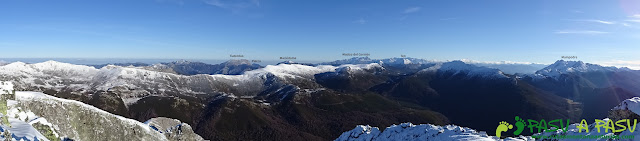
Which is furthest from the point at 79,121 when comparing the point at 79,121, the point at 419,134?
the point at 419,134

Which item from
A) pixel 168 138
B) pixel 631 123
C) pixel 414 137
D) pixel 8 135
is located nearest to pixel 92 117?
pixel 168 138

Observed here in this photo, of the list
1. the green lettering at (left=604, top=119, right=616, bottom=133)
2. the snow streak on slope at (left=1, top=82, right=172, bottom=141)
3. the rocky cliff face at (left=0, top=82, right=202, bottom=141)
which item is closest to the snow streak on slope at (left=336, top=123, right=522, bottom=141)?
the green lettering at (left=604, top=119, right=616, bottom=133)

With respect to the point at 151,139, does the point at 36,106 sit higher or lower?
higher

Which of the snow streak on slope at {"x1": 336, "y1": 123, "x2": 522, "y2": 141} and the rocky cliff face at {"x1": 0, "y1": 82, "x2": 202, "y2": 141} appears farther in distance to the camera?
the rocky cliff face at {"x1": 0, "y1": 82, "x2": 202, "y2": 141}

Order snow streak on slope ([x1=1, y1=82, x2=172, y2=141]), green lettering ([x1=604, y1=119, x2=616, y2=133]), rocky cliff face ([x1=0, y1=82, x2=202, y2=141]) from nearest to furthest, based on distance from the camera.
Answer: green lettering ([x1=604, y1=119, x2=616, y2=133]) → rocky cliff face ([x1=0, y1=82, x2=202, y2=141]) → snow streak on slope ([x1=1, y1=82, x2=172, y2=141])

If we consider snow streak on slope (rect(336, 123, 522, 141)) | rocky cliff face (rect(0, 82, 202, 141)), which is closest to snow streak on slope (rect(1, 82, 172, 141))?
rocky cliff face (rect(0, 82, 202, 141))

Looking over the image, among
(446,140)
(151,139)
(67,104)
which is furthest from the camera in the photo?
(151,139)

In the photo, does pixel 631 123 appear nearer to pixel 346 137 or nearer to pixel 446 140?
pixel 446 140

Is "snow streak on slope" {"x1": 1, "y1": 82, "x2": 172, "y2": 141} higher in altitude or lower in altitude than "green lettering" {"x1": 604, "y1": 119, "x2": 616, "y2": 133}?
lower

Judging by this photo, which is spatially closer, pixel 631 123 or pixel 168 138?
pixel 631 123

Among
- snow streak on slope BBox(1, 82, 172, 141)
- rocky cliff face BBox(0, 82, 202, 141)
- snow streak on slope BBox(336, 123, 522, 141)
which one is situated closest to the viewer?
snow streak on slope BBox(336, 123, 522, 141)

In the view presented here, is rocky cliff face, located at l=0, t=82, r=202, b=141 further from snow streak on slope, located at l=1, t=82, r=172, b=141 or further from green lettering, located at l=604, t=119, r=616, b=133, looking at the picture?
green lettering, located at l=604, t=119, r=616, b=133
